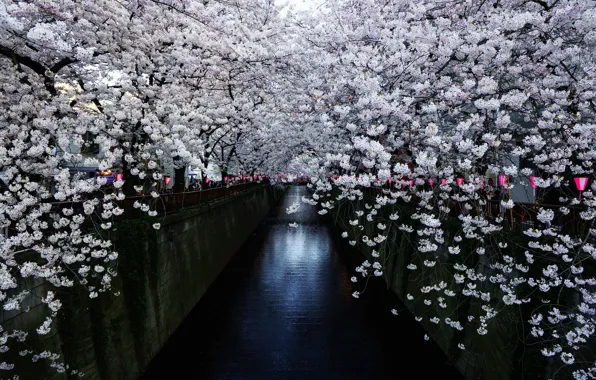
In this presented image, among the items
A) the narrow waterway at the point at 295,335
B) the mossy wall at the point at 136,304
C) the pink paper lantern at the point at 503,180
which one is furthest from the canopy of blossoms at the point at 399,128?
the narrow waterway at the point at 295,335

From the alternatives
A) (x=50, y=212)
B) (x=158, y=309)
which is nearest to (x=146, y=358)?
(x=158, y=309)

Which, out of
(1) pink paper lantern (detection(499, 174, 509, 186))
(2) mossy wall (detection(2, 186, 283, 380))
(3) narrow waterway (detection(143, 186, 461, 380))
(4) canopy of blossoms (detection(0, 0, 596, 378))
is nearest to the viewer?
(4) canopy of blossoms (detection(0, 0, 596, 378))

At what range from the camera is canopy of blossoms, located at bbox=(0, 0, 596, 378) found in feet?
22.7

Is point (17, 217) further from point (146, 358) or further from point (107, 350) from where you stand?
point (146, 358)

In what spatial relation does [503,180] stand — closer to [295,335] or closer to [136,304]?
[295,335]

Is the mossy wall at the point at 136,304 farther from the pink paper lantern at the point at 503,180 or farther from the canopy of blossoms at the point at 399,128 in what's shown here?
the pink paper lantern at the point at 503,180

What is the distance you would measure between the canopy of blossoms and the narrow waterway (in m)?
1.48

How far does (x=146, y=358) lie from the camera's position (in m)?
10.8

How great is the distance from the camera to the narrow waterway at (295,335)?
36.2 ft

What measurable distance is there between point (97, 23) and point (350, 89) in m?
6.72

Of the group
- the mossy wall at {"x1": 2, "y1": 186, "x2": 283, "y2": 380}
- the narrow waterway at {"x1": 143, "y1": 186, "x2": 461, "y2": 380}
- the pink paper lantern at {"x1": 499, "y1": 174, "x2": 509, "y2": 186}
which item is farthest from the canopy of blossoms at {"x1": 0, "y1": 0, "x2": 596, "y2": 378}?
the narrow waterway at {"x1": 143, "y1": 186, "x2": 461, "y2": 380}

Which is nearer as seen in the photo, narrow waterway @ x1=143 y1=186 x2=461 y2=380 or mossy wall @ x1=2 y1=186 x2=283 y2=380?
mossy wall @ x1=2 y1=186 x2=283 y2=380

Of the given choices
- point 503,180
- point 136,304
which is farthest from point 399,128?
point 136,304

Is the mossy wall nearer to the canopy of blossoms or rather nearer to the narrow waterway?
the canopy of blossoms
